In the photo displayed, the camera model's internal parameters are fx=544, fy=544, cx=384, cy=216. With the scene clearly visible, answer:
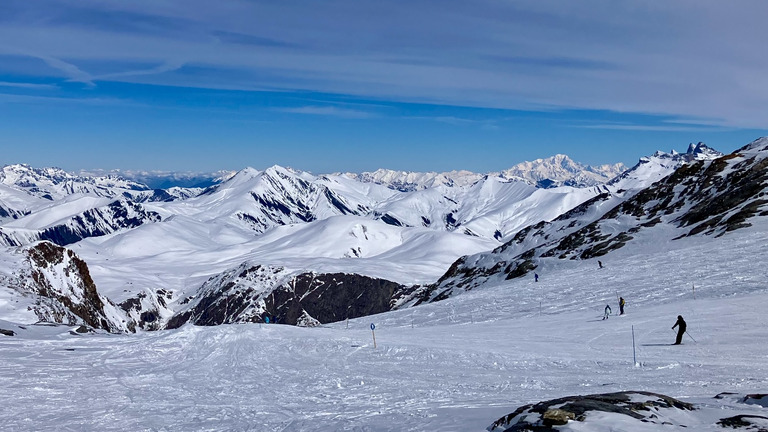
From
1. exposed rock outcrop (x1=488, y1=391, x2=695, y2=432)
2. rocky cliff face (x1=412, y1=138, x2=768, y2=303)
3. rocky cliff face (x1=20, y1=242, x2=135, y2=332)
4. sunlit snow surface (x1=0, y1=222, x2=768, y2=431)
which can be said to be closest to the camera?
exposed rock outcrop (x1=488, y1=391, x2=695, y2=432)

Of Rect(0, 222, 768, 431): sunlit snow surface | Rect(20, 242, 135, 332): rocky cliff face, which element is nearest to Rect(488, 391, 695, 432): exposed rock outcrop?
Rect(0, 222, 768, 431): sunlit snow surface

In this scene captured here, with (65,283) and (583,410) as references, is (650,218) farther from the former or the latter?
(65,283)

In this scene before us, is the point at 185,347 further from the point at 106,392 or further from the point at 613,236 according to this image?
the point at 613,236

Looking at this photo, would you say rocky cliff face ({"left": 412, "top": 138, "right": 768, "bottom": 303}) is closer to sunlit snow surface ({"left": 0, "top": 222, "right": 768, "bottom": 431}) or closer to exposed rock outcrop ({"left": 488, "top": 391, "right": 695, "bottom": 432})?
sunlit snow surface ({"left": 0, "top": 222, "right": 768, "bottom": 431})

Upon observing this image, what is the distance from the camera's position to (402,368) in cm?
2550

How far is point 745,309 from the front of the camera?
31.0 meters

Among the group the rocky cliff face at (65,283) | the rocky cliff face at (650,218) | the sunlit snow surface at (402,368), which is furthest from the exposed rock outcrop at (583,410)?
the rocky cliff face at (65,283)

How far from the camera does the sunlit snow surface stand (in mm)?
17328

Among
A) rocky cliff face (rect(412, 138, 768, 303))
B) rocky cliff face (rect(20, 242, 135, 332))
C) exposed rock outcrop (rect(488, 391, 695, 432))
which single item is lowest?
exposed rock outcrop (rect(488, 391, 695, 432))

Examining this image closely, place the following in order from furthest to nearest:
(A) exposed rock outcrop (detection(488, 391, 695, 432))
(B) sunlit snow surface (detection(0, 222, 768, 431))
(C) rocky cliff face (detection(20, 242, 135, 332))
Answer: (C) rocky cliff face (detection(20, 242, 135, 332)) < (B) sunlit snow surface (detection(0, 222, 768, 431)) < (A) exposed rock outcrop (detection(488, 391, 695, 432))

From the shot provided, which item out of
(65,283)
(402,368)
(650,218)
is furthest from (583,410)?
(65,283)

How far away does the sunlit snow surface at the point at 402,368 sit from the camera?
17.3 meters

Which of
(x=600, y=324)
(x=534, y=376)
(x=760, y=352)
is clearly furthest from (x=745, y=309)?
(x=534, y=376)

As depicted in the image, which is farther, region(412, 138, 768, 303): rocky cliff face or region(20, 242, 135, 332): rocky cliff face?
region(20, 242, 135, 332): rocky cliff face
